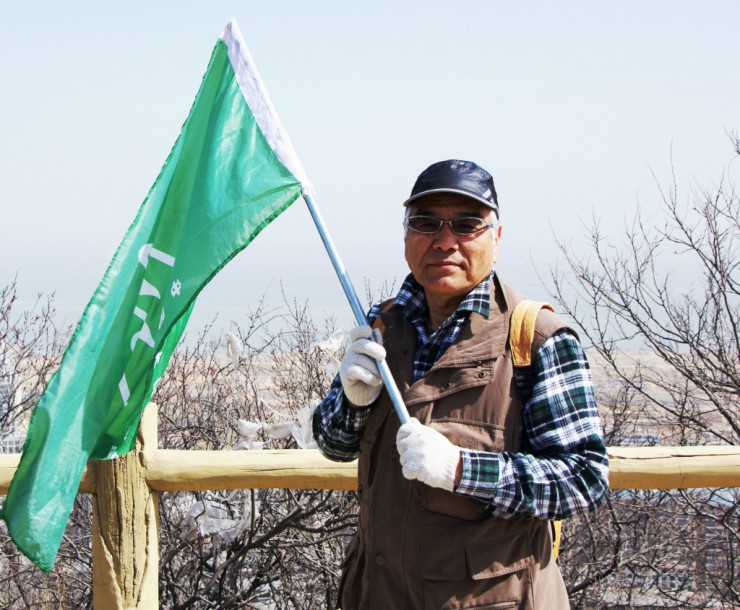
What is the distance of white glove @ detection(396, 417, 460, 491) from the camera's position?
2109 millimetres

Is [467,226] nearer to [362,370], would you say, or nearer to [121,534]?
[362,370]

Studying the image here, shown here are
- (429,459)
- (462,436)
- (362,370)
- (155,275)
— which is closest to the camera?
(429,459)

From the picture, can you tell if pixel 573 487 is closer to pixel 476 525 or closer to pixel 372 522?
pixel 476 525

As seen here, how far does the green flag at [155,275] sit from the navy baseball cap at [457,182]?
44 cm

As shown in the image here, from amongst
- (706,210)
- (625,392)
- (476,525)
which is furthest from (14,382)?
(476,525)

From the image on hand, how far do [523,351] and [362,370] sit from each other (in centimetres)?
40

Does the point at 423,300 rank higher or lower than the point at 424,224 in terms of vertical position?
lower

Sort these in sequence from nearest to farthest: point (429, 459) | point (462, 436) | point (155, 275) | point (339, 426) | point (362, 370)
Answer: point (429, 459) → point (462, 436) → point (362, 370) → point (339, 426) → point (155, 275)

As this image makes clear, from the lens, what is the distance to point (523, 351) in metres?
2.26

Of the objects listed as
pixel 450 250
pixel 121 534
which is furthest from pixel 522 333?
pixel 121 534

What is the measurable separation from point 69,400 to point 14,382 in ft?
23.2

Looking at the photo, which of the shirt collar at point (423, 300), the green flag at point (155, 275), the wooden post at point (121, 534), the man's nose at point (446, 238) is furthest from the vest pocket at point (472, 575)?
the wooden post at point (121, 534)

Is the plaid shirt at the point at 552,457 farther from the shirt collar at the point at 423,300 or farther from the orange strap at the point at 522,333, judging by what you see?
the shirt collar at the point at 423,300

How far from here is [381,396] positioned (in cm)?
245
